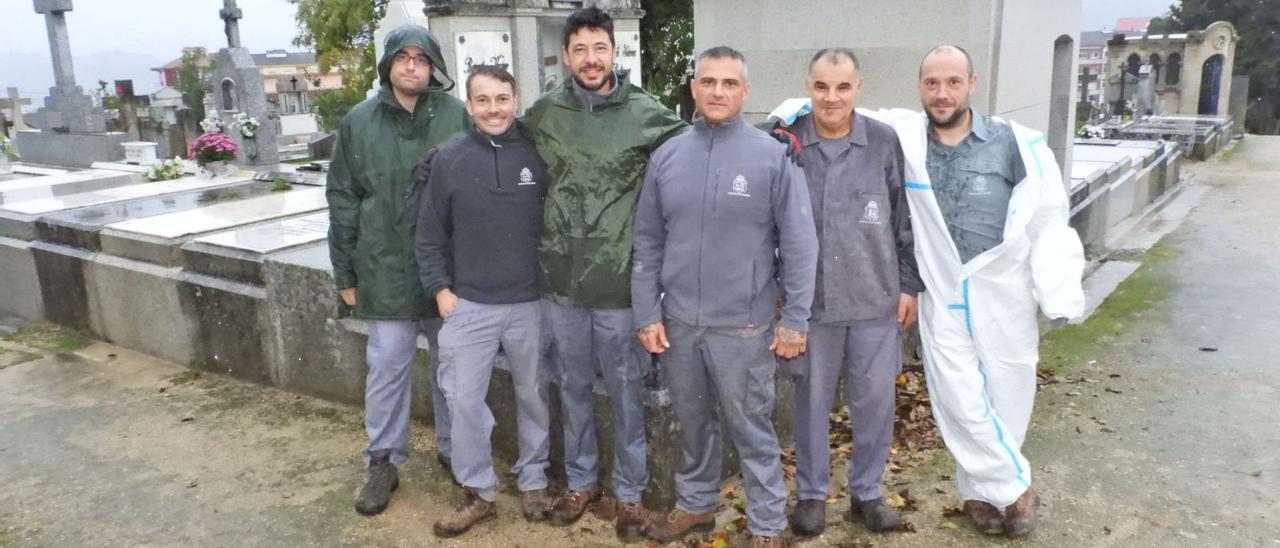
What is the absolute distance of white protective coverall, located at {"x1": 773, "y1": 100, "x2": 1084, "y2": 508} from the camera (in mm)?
3605

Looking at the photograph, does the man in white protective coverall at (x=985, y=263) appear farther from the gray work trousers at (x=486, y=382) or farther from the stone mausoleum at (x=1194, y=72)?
the stone mausoleum at (x=1194, y=72)

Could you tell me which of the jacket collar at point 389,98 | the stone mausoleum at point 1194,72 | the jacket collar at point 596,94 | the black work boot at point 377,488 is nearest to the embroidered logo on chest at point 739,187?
the jacket collar at point 596,94

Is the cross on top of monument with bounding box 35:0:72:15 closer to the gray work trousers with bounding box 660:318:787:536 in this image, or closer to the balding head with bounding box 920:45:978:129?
the gray work trousers with bounding box 660:318:787:536

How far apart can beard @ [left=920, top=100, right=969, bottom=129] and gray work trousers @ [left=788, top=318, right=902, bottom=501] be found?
2.69ft

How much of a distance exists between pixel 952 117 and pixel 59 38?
1566 cm

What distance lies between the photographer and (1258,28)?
4028 cm

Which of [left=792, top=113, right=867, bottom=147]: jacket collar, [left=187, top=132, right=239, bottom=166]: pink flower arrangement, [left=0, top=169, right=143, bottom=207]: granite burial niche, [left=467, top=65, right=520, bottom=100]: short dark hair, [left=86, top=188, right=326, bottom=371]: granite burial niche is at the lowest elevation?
[left=86, top=188, right=326, bottom=371]: granite burial niche

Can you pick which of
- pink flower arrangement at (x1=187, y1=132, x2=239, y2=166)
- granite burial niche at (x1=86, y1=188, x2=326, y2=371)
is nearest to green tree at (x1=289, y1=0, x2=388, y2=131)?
pink flower arrangement at (x1=187, y1=132, x2=239, y2=166)

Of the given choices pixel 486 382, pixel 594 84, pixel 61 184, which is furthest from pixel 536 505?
pixel 61 184

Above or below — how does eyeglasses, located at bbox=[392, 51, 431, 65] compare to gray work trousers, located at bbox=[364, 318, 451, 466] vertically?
above

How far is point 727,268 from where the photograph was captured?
11.4 ft

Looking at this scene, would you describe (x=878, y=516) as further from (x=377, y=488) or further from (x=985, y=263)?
(x=377, y=488)

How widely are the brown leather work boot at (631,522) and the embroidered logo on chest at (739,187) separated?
1.49 meters

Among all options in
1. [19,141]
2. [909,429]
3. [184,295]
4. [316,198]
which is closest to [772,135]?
[909,429]
